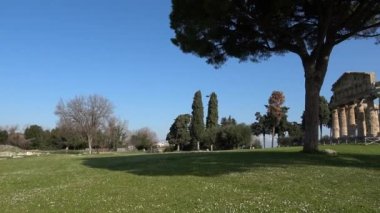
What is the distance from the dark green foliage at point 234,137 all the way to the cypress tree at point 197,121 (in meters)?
5.29

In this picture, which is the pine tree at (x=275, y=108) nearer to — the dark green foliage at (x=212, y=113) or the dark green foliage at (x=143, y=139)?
the dark green foliage at (x=212, y=113)

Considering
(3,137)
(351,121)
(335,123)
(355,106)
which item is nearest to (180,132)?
(335,123)

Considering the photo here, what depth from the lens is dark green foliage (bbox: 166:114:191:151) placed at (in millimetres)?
90312

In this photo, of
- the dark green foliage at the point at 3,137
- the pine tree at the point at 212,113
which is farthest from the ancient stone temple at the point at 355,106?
the dark green foliage at the point at 3,137

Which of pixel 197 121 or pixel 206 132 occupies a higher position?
pixel 197 121

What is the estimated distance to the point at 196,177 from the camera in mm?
18031

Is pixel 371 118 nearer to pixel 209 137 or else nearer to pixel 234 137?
pixel 234 137

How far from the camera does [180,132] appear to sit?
9106 centimetres

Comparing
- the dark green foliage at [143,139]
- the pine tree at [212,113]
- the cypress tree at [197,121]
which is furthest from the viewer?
the dark green foliage at [143,139]

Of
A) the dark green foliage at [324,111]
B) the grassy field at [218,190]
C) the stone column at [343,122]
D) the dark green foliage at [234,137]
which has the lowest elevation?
the grassy field at [218,190]

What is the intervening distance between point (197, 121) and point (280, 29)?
55.9 metres

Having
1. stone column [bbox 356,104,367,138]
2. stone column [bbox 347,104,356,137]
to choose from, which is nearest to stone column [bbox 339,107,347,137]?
stone column [bbox 347,104,356,137]

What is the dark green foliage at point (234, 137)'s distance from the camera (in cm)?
7562

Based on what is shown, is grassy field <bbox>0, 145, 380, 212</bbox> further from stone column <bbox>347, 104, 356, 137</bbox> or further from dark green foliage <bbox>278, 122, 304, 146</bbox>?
dark green foliage <bbox>278, 122, 304, 146</bbox>
